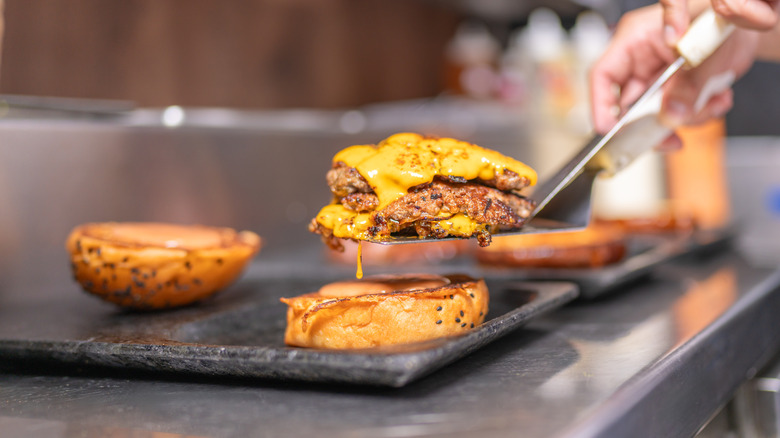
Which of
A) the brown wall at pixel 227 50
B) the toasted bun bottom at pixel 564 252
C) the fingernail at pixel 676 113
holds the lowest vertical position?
the toasted bun bottom at pixel 564 252

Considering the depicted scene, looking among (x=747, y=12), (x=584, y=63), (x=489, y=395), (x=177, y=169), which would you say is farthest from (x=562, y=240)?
(x=584, y=63)

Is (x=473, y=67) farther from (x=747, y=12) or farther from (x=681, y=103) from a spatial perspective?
(x=747, y=12)

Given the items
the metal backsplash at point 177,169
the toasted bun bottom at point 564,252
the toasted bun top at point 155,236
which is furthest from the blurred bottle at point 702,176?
the toasted bun top at point 155,236

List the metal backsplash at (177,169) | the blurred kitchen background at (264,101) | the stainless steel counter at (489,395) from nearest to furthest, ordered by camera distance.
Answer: the stainless steel counter at (489,395), the metal backsplash at (177,169), the blurred kitchen background at (264,101)

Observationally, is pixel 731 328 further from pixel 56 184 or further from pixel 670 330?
pixel 56 184

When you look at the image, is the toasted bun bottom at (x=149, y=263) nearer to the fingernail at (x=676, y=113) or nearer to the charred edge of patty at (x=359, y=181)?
the charred edge of patty at (x=359, y=181)

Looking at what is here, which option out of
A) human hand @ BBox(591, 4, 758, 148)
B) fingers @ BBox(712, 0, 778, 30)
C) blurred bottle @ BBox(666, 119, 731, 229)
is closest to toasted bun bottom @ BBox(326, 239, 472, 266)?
human hand @ BBox(591, 4, 758, 148)

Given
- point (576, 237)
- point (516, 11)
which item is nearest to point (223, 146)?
point (576, 237)
